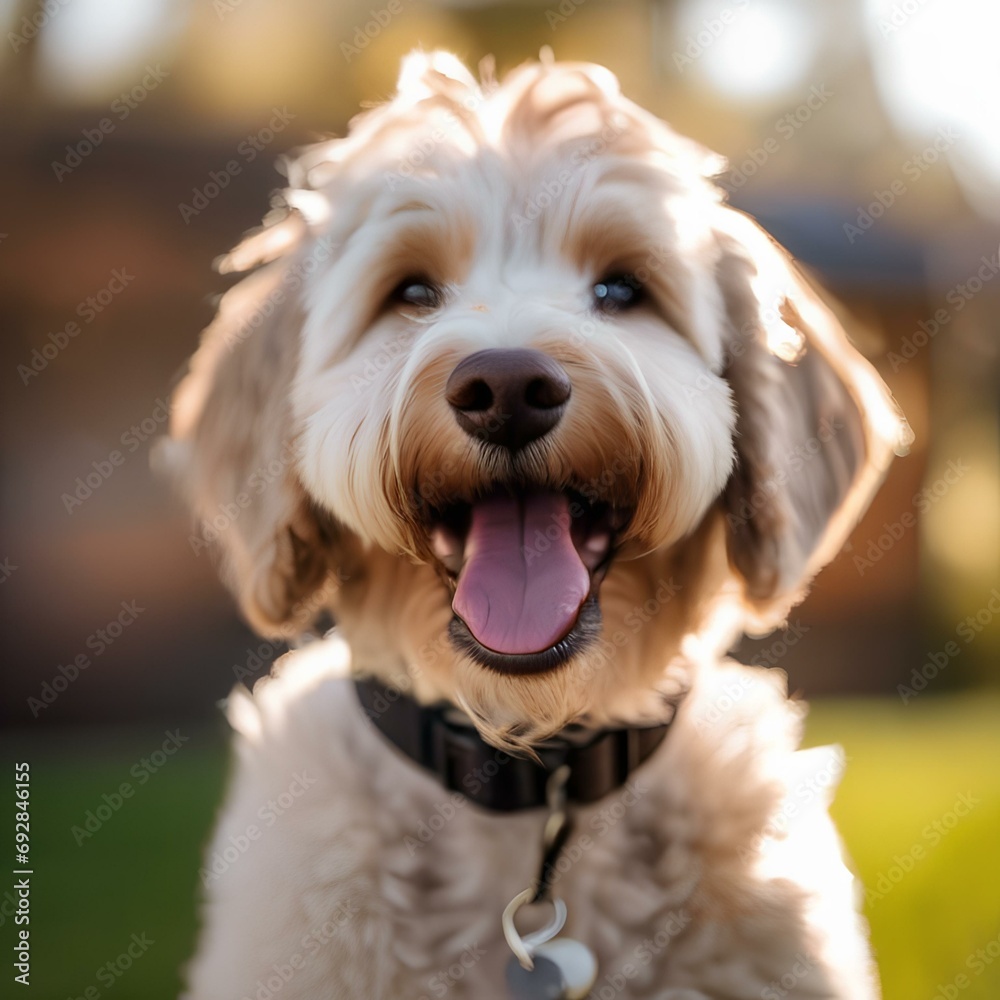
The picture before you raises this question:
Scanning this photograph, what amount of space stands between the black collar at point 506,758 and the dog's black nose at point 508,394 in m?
0.59

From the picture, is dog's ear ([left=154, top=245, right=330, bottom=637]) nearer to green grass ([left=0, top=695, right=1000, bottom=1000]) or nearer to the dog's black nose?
the dog's black nose

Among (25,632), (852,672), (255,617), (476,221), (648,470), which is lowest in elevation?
(852,672)

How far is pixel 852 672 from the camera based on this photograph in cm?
787

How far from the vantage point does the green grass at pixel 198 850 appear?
3.52 m

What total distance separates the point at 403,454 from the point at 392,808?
0.69 metres

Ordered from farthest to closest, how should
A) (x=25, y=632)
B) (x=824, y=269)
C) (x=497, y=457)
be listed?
(x=824, y=269)
(x=25, y=632)
(x=497, y=457)

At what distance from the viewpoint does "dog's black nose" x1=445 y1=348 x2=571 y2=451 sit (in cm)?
156

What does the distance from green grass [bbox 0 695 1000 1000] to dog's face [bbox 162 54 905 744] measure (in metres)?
2.03

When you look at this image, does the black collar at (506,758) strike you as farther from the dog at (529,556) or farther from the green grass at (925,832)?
the green grass at (925,832)

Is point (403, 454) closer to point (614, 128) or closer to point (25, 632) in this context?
point (614, 128)

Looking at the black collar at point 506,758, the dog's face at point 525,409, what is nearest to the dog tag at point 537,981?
the black collar at point 506,758

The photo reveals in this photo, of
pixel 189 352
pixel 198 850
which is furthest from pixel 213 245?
pixel 198 850

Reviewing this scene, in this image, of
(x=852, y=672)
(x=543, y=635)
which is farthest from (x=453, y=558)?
(x=852, y=672)

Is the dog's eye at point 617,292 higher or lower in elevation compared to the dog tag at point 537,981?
higher
